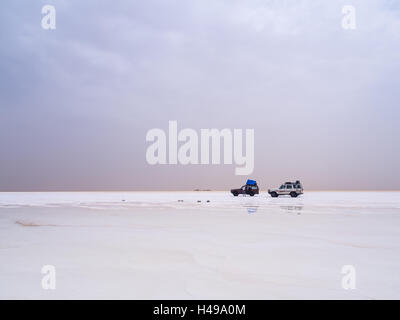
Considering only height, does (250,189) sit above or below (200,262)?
below

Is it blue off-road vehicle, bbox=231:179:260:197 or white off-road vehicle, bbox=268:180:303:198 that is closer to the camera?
white off-road vehicle, bbox=268:180:303:198

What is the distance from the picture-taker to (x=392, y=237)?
11.3 m

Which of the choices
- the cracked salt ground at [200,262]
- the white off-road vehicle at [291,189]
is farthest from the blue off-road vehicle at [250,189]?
the cracked salt ground at [200,262]

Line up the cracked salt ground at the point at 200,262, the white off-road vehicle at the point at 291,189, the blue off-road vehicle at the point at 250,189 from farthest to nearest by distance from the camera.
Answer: the blue off-road vehicle at the point at 250,189
the white off-road vehicle at the point at 291,189
the cracked salt ground at the point at 200,262

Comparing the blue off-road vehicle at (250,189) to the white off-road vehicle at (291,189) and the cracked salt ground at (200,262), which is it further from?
the cracked salt ground at (200,262)

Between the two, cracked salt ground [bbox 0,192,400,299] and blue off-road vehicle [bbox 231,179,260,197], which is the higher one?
cracked salt ground [bbox 0,192,400,299]

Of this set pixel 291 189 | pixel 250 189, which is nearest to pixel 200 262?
pixel 291 189

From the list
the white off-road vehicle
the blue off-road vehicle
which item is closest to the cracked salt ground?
the white off-road vehicle

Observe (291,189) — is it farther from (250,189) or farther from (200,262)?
(200,262)

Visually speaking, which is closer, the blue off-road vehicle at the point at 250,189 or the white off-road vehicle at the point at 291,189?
the white off-road vehicle at the point at 291,189

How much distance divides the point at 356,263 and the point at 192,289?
158 inches

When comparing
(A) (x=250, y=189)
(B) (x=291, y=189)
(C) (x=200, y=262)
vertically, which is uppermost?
(C) (x=200, y=262)

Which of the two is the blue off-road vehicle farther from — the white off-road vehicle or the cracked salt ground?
the cracked salt ground

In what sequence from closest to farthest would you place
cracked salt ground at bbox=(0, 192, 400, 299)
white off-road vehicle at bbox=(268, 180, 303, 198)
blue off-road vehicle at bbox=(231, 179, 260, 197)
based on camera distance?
cracked salt ground at bbox=(0, 192, 400, 299) → white off-road vehicle at bbox=(268, 180, 303, 198) → blue off-road vehicle at bbox=(231, 179, 260, 197)
